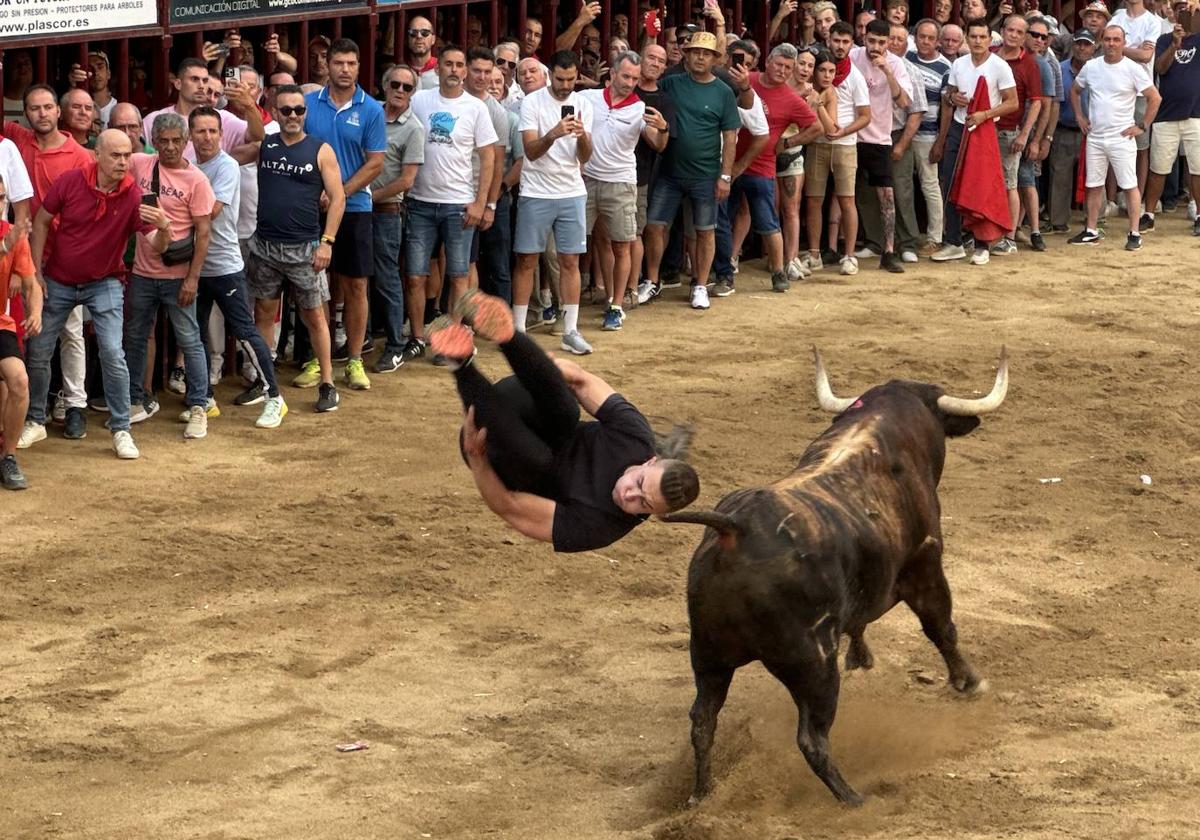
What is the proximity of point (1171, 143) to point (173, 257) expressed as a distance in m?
11.1

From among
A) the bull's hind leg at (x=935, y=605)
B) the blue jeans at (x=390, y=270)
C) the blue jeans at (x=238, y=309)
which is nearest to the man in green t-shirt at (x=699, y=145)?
the blue jeans at (x=390, y=270)

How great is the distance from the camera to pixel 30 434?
10.8 m

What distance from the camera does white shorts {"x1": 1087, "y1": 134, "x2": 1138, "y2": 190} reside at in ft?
57.0

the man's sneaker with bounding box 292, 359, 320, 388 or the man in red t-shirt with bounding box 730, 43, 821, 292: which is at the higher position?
the man in red t-shirt with bounding box 730, 43, 821, 292

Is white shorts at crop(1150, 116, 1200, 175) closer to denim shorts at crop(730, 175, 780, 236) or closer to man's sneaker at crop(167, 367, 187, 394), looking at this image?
denim shorts at crop(730, 175, 780, 236)

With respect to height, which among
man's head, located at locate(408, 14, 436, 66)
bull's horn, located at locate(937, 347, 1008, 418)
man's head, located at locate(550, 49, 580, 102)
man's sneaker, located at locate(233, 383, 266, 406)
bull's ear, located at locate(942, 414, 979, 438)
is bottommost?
man's sneaker, located at locate(233, 383, 266, 406)

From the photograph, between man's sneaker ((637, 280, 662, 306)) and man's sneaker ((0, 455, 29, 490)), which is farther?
man's sneaker ((637, 280, 662, 306))

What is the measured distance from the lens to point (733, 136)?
569 inches

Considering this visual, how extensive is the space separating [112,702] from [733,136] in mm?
8320

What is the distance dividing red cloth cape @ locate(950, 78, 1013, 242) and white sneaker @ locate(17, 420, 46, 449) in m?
8.93

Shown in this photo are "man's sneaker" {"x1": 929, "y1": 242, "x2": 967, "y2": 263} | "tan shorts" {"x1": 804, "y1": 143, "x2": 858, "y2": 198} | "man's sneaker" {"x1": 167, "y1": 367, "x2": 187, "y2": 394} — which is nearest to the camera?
"man's sneaker" {"x1": 167, "y1": 367, "x2": 187, "y2": 394}

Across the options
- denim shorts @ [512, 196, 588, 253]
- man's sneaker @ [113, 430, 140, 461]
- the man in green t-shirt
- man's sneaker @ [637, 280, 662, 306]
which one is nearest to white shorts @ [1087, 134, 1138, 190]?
the man in green t-shirt

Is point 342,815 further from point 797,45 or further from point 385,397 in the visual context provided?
point 797,45

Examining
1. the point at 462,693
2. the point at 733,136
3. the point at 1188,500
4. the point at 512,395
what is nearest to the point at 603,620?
the point at 462,693
